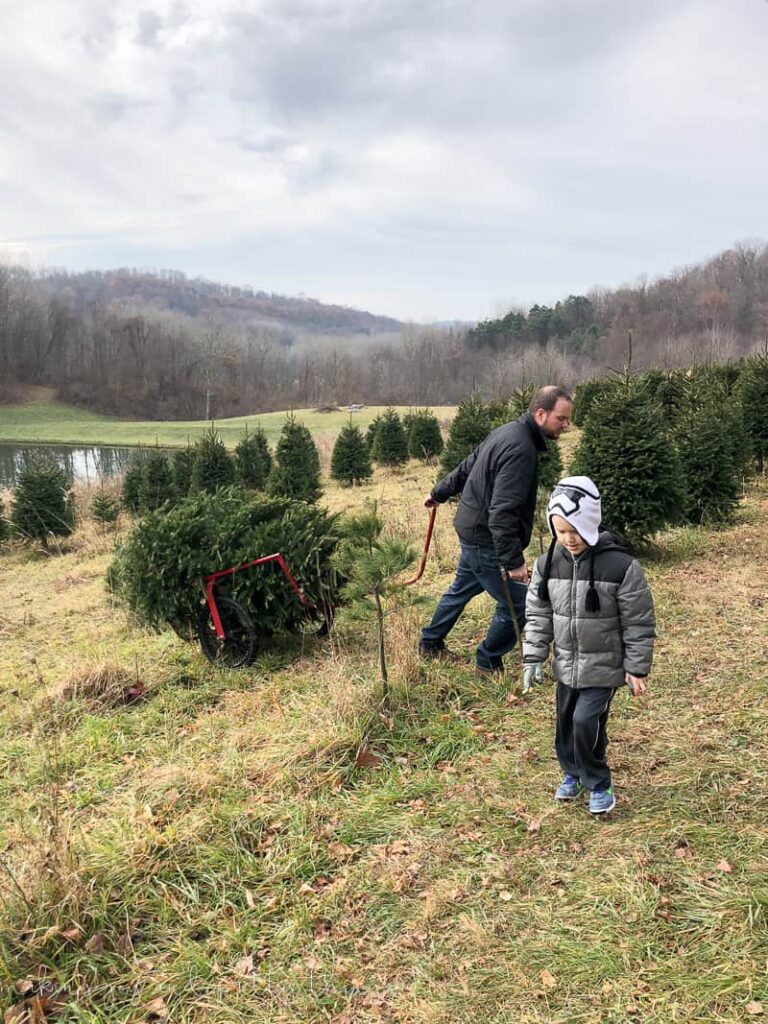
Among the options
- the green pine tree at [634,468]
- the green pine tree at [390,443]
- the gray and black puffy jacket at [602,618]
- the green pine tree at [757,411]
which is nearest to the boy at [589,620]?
the gray and black puffy jacket at [602,618]

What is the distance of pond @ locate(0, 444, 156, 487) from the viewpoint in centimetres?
2934

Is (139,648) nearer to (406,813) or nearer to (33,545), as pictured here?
(406,813)

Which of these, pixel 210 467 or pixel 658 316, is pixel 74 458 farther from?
pixel 658 316

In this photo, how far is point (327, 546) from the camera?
5.52 metres

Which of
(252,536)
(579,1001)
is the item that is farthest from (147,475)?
(579,1001)

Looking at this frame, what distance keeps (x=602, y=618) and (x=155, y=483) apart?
1482cm

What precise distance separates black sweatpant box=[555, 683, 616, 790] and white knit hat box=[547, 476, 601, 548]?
0.72 meters

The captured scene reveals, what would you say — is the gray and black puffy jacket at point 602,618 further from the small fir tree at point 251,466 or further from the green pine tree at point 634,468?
the small fir tree at point 251,466

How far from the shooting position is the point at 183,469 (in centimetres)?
1744

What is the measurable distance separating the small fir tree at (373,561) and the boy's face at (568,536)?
61.7 inches

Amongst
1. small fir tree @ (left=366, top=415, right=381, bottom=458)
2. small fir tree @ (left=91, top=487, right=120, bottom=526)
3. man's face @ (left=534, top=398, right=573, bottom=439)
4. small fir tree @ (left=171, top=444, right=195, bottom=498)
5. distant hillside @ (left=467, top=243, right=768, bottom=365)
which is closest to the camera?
man's face @ (left=534, top=398, right=573, bottom=439)

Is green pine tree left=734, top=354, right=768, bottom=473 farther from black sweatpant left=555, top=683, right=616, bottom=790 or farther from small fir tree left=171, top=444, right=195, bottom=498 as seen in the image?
small fir tree left=171, top=444, right=195, bottom=498

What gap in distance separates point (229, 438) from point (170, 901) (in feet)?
135

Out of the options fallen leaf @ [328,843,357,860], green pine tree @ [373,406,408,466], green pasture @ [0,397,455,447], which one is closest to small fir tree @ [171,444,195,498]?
green pine tree @ [373,406,408,466]
